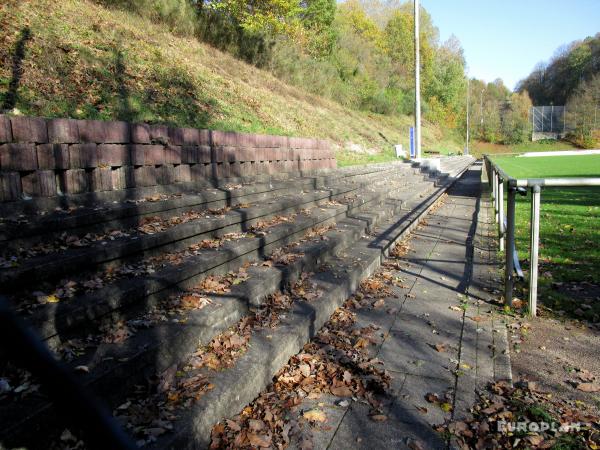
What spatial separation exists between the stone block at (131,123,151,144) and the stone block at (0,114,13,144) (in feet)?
5.38

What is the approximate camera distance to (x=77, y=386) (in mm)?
803

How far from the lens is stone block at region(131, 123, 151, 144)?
5.75 m

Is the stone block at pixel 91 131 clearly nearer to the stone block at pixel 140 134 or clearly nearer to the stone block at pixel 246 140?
the stone block at pixel 140 134

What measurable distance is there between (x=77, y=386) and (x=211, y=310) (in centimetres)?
255

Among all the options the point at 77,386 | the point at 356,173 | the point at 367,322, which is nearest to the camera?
the point at 77,386

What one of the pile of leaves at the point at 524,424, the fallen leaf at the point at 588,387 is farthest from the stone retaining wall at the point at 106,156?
the fallen leaf at the point at 588,387

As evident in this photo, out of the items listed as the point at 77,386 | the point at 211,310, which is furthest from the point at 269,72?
the point at 77,386

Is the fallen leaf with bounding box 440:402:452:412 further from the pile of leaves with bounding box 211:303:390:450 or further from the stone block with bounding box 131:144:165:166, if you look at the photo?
A: the stone block with bounding box 131:144:165:166

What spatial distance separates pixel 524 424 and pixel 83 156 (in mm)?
4885

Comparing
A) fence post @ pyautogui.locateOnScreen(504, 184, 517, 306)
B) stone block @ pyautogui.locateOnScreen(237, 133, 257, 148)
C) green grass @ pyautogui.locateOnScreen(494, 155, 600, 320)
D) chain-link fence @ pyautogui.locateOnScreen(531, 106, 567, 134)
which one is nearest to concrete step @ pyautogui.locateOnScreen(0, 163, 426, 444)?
fence post @ pyautogui.locateOnScreen(504, 184, 517, 306)

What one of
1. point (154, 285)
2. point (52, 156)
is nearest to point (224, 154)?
point (52, 156)

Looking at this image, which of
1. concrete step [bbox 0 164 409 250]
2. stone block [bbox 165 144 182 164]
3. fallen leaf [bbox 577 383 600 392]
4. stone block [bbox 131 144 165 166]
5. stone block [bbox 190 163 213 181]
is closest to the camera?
fallen leaf [bbox 577 383 600 392]

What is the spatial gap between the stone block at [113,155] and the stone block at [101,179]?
0.08 meters

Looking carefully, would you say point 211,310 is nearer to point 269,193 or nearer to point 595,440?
point 595,440
